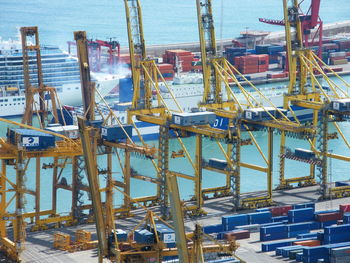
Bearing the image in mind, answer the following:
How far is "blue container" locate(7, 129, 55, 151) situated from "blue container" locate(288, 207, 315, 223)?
1196 centimetres

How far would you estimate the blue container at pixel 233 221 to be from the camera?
47594 millimetres

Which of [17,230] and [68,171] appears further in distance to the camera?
[68,171]

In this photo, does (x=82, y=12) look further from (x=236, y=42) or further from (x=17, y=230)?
(x=17, y=230)

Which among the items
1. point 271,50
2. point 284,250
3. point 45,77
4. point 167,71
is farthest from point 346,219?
point 271,50

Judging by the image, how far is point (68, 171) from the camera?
6738 centimetres

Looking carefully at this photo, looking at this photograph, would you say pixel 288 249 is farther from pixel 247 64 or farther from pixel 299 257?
pixel 247 64

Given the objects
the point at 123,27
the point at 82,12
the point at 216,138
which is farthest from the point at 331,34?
the point at 216,138

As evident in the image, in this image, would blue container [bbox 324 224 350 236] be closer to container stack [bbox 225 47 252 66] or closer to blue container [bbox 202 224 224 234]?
blue container [bbox 202 224 224 234]

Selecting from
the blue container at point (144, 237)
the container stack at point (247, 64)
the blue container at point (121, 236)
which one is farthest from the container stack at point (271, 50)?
the blue container at point (144, 237)

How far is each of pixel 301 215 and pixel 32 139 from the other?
1351 centimetres

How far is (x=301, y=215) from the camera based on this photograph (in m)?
48.7

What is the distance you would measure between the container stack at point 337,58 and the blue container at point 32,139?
259 ft

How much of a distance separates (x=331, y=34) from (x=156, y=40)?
25.6m

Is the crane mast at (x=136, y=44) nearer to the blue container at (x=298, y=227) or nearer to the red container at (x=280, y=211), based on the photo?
the red container at (x=280, y=211)
